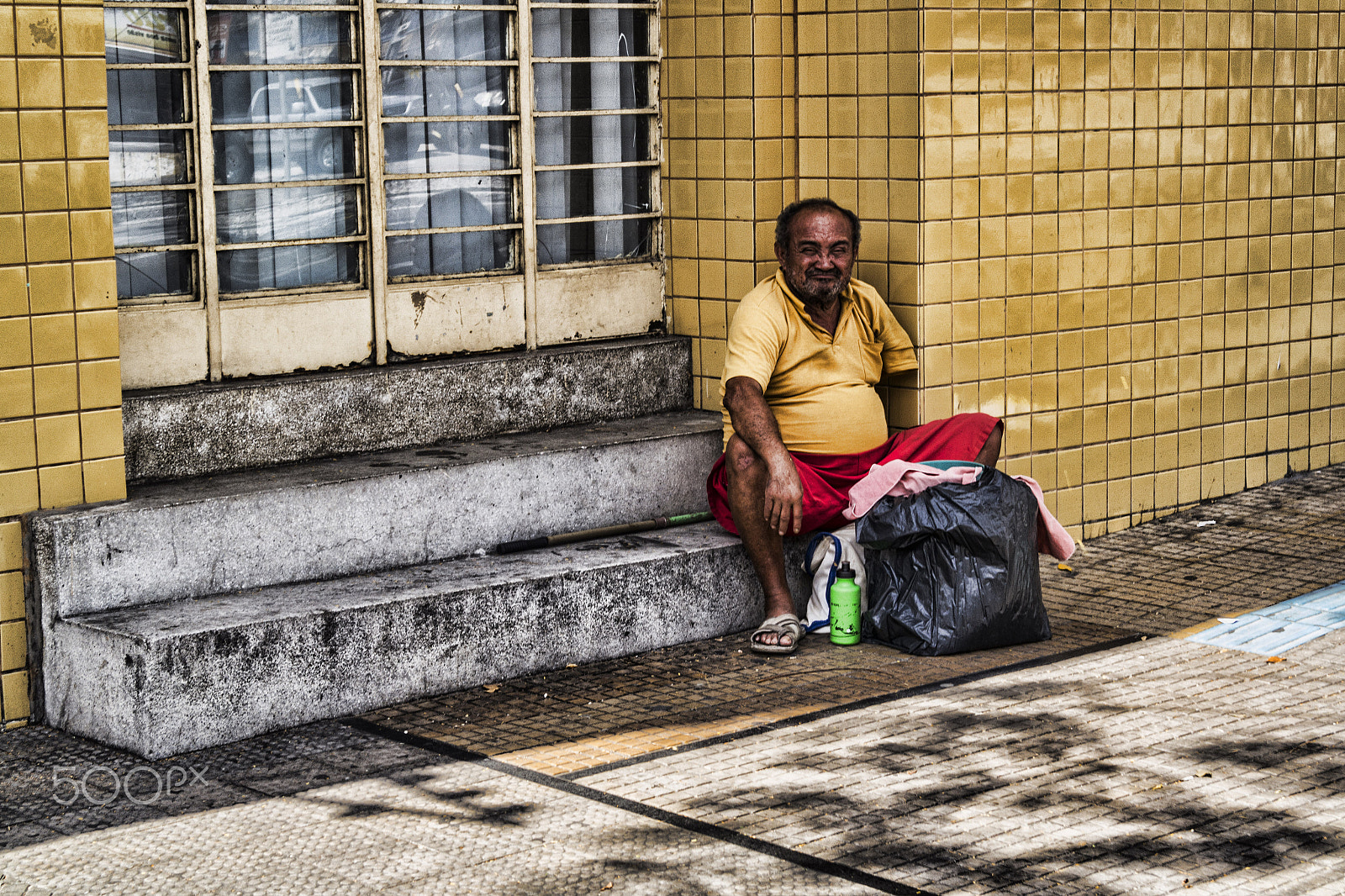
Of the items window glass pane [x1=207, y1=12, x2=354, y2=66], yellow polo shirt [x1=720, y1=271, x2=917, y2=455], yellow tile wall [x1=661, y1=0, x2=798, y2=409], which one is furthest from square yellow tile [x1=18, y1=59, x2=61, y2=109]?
yellow tile wall [x1=661, y1=0, x2=798, y2=409]

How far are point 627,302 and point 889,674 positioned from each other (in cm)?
235

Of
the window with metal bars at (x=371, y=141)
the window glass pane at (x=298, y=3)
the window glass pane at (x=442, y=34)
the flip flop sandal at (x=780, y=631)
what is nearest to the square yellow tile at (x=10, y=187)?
the window with metal bars at (x=371, y=141)

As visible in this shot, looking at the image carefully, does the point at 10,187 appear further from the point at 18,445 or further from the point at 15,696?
the point at 15,696

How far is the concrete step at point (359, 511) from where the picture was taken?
17.5ft

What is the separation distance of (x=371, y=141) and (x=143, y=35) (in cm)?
94

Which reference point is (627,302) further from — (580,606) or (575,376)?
(580,606)

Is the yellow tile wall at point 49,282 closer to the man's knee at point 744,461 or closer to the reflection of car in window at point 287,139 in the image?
the reflection of car in window at point 287,139

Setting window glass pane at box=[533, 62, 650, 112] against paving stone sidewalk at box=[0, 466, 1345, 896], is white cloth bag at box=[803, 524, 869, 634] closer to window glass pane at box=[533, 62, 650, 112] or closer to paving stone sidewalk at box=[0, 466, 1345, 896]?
paving stone sidewalk at box=[0, 466, 1345, 896]

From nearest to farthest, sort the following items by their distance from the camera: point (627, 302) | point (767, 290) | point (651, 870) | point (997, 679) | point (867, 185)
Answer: point (651, 870), point (997, 679), point (767, 290), point (867, 185), point (627, 302)

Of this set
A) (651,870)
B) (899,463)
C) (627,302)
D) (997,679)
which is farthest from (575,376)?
(651,870)

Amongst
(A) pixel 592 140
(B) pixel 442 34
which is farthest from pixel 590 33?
(B) pixel 442 34

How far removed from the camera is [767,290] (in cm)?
637

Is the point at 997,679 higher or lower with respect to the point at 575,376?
lower

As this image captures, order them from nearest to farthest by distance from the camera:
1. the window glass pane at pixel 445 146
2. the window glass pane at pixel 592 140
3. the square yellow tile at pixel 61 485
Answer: the square yellow tile at pixel 61 485 < the window glass pane at pixel 445 146 < the window glass pane at pixel 592 140
